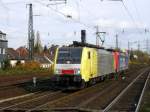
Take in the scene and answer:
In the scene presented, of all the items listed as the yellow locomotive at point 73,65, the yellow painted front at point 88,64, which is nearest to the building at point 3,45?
the yellow painted front at point 88,64

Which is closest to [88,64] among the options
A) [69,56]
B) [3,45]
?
[69,56]

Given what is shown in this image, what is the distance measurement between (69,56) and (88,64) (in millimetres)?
1794

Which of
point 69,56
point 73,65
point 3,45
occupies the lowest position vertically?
→ point 73,65

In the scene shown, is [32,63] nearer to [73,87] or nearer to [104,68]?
[104,68]

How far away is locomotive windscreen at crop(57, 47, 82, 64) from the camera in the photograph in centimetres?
2732

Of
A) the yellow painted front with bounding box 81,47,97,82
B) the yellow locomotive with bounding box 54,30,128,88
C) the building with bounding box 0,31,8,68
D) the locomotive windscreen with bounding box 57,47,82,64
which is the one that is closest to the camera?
the yellow locomotive with bounding box 54,30,128,88

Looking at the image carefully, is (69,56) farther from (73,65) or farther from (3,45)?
(3,45)

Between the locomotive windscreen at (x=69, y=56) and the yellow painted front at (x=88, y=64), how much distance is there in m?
0.34

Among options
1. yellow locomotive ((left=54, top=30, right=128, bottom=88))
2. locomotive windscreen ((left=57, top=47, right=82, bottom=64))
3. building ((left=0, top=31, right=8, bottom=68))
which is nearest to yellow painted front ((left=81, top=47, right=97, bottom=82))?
yellow locomotive ((left=54, top=30, right=128, bottom=88))

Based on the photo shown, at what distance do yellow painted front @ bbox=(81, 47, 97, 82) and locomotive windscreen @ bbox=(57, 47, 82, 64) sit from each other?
0.34 metres

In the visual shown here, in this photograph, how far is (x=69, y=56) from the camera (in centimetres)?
2755

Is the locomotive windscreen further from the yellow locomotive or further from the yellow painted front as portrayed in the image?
the yellow painted front

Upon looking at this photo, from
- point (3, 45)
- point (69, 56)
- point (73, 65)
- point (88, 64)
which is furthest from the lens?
point (3, 45)

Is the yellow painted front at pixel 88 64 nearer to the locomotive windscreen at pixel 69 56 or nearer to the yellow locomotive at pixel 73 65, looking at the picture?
the yellow locomotive at pixel 73 65
